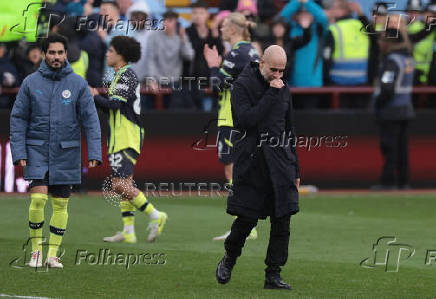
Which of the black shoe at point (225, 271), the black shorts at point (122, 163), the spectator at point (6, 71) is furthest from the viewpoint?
the spectator at point (6, 71)

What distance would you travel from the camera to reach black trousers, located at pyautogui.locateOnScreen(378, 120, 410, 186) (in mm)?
19594

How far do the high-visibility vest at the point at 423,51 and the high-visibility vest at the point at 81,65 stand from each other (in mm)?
5375

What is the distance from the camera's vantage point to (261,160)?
32.1ft

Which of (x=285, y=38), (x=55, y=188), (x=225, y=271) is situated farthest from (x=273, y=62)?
(x=285, y=38)

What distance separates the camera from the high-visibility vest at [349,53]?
19031mm

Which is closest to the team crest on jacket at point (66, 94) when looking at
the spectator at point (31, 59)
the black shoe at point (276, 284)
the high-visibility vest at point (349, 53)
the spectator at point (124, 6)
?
the black shoe at point (276, 284)

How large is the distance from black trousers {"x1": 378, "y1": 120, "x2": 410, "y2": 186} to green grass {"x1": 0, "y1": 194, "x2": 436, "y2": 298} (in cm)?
78

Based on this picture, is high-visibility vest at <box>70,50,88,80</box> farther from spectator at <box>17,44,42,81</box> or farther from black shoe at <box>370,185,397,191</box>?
black shoe at <box>370,185,397,191</box>

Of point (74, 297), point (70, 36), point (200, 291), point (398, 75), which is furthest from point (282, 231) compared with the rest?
point (398, 75)

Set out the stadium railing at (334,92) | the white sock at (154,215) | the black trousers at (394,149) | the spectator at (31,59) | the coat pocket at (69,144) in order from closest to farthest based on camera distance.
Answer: the coat pocket at (69,144), the white sock at (154,215), the spectator at (31,59), the stadium railing at (334,92), the black trousers at (394,149)

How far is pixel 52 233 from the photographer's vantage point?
11109mm

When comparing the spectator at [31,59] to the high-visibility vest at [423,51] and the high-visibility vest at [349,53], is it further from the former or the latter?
the high-visibility vest at [423,51]

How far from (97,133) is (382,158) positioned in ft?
31.6

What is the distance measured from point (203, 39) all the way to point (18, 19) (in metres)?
2.90
